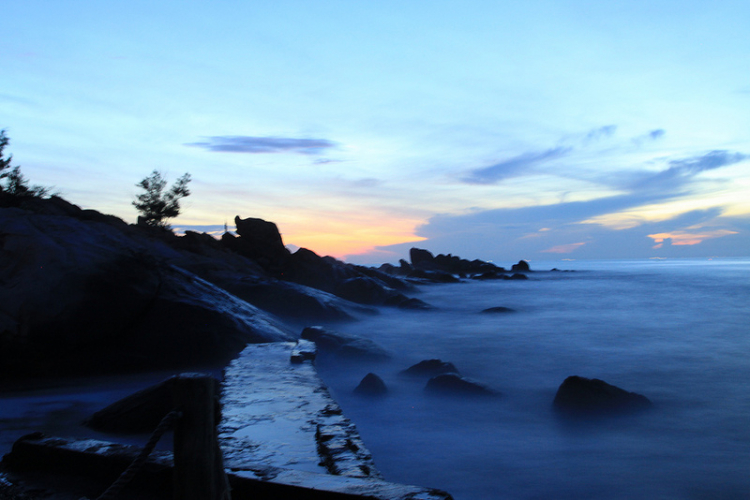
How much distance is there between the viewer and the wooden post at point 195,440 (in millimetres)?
1834

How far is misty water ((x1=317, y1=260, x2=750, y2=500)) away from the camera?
15.2 ft

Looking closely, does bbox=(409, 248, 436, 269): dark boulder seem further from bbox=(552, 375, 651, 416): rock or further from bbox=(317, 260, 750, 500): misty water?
bbox=(552, 375, 651, 416): rock

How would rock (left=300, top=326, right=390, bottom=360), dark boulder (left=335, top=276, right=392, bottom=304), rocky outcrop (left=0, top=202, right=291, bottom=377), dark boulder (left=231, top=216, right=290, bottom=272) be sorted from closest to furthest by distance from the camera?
rocky outcrop (left=0, top=202, right=291, bottom=377), rock (left=300, top=326, right=390, bottom=360), dark boulder (left=335, top=276, right=392, bottom=304), dark boulder (left=231, top=216, right=290, bottom=272)

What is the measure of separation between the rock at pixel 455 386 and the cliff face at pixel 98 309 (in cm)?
268

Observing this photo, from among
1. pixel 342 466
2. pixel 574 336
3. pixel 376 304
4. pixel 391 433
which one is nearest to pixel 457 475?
pixel 391 433

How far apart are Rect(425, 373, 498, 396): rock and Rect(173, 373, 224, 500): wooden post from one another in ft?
17.9

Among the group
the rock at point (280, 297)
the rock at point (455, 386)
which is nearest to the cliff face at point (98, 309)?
the rock at point (455, 386)

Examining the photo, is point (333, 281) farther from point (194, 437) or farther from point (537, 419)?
point (194, 437)

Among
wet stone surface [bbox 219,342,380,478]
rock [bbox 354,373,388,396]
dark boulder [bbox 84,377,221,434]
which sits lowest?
rock [bbox 354,373,388,396]

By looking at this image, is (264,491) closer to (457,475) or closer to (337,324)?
(457,475)

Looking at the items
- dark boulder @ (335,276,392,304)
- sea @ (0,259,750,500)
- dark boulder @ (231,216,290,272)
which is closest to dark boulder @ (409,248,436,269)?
dark boulder @ (231,216,290,272)

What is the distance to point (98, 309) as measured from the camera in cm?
630

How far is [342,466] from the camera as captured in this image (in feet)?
9.53

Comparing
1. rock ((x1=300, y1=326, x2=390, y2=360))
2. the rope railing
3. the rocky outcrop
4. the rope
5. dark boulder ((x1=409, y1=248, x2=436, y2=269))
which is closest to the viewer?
the rope
